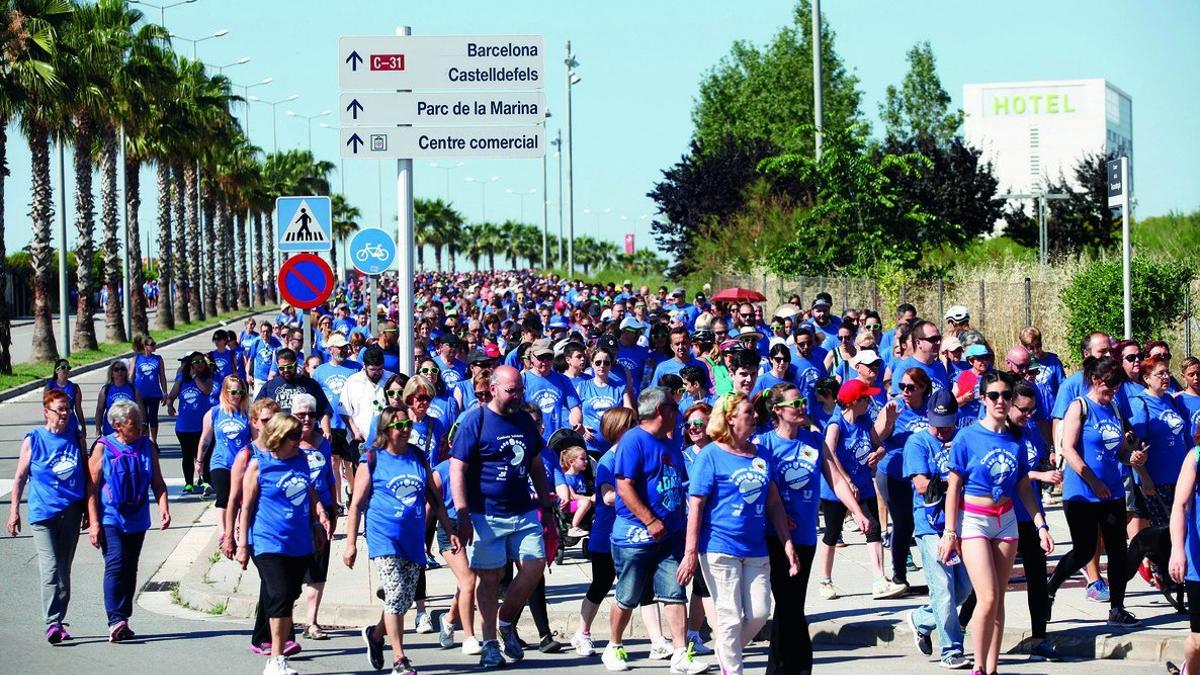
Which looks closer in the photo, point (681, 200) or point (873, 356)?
point (873, 356)

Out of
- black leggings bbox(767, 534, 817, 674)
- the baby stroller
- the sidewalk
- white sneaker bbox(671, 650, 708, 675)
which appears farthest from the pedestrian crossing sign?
black leggings bbox(767, 534, 817, 674)

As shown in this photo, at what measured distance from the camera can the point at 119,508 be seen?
970cm

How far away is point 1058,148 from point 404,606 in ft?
400

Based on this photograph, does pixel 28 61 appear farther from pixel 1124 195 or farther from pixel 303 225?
pixel 1124 195

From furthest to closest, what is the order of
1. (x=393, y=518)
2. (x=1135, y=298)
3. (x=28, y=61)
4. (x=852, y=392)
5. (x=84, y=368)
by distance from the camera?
(x=84, y=368)
(x=28, y=61)
(x=1135, y=298)
(x=852, y=392)
(x=393, y=518)

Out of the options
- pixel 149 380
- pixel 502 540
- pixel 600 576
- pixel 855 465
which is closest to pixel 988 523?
pixel 600 576

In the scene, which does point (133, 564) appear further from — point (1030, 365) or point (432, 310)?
point (432, 310)

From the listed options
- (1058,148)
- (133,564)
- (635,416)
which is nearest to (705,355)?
(635,416)

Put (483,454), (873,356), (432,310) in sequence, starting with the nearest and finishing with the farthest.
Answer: (483,454) → (873,356) → (432,310)

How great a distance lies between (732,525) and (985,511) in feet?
4.48

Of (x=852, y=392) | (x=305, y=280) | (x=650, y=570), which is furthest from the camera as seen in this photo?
(x=305, y=280)

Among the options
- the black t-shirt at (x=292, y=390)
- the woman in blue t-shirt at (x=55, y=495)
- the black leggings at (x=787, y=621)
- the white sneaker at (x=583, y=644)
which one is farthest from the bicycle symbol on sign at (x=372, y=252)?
the black leggings at (x=787, y=621)

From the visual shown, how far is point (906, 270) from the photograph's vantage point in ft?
101

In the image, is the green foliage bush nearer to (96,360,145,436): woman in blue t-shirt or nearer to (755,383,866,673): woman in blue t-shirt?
(96,360,145,436): woman in blue t-shirt
